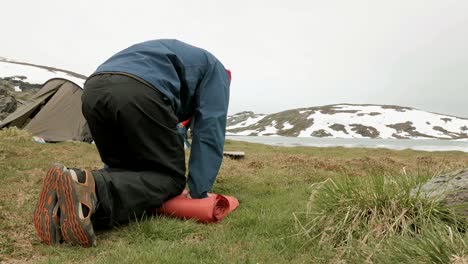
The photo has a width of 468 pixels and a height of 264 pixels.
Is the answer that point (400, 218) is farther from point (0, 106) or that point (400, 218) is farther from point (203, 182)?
point (0, 106)

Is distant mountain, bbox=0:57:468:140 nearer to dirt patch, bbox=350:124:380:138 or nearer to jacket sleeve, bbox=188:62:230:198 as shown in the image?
dirt patch, bbox=350:124:380:138

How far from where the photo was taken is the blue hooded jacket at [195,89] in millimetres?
4742

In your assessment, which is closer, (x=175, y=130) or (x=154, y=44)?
(x=175, y=130)

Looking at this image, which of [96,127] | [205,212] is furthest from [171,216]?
[96,127]

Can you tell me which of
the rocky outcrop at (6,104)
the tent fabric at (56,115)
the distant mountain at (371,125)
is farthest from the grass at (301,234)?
the distant mountain at (371,125)

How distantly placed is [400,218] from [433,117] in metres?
152

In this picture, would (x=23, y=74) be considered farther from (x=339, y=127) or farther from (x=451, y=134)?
(x=451, y=134)

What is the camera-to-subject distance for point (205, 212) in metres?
4.84

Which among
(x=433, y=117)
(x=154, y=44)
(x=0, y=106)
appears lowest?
(x=433, y=117)

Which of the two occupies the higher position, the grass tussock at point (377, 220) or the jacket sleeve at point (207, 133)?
the jacket sleeve at point (207, 133)

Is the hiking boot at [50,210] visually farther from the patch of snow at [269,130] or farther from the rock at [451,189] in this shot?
the patch of snow at [269,130]

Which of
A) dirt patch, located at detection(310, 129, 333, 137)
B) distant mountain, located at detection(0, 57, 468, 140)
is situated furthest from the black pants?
dirt patch, located at detection(310, 129, 333, 137)

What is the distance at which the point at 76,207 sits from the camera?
378 centimetres

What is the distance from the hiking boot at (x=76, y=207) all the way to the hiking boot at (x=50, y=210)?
0.28 feet
